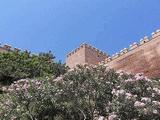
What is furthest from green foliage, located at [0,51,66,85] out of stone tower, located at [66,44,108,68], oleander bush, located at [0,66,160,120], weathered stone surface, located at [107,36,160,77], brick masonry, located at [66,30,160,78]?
oleander bush, located at [0,66,160,120]

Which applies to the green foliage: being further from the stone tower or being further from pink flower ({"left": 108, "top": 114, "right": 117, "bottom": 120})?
pink flower ({"left": 108, "top": 114, "right": 117, "bottom": 120})

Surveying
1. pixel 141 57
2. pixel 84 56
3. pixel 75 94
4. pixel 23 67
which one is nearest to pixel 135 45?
pixel 141 57

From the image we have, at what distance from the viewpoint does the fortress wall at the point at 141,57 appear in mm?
→ 35500

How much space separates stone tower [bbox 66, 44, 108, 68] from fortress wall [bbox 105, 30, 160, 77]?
12.6 feet

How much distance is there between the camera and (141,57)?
37.3 metres

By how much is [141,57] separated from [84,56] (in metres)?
7.13

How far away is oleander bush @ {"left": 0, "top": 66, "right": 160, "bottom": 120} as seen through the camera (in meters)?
13.7

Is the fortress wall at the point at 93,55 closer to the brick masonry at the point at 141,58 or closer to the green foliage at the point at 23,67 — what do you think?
the brick masonry at the point at 141,58

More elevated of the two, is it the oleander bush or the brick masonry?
the brick masonry

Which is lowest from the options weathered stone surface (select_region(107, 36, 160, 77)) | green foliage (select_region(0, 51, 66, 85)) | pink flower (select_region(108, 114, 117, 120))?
pink flower (select_region(108, 114, 117, 120))

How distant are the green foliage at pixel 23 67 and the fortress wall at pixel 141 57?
22.9 ft

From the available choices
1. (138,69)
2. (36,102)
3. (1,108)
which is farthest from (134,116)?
(138,69)

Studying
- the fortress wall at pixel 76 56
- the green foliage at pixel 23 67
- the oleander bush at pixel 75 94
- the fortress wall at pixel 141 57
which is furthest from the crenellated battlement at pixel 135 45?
the oleander bush at pixel 75 94

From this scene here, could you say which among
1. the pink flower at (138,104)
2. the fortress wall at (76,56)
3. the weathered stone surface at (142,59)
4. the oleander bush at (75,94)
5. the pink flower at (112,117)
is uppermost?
the fortress wall at (76,56)
